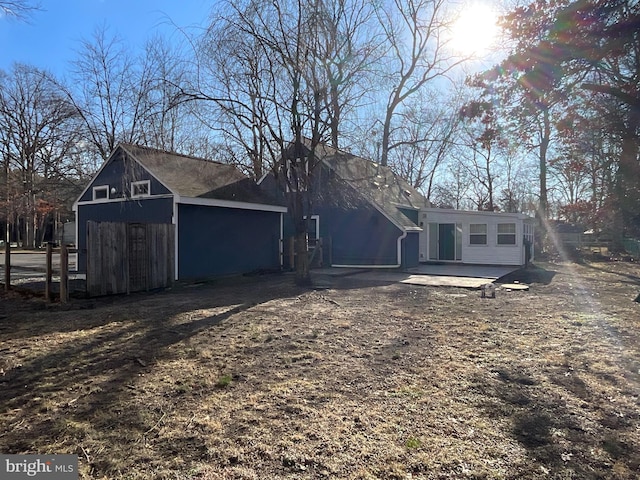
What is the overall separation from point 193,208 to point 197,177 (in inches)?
69.5

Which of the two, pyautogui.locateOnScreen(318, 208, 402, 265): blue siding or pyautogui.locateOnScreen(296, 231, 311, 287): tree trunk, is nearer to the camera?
pyautogui.locateOnScreen(296, 231, 311, 287): tree trunk

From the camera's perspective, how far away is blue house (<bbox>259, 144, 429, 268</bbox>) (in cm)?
1586

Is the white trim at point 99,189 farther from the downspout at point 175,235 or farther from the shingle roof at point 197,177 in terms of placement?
the downspout at point 175,235

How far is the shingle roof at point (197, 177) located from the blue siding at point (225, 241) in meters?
0.49

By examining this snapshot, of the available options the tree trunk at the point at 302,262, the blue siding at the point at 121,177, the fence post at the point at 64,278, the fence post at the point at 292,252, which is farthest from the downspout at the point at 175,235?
the fence post at the point at 292,252

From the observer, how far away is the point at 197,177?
13.9 metres

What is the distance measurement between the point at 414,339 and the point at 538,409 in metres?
2.25

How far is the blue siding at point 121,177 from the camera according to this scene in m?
12.8

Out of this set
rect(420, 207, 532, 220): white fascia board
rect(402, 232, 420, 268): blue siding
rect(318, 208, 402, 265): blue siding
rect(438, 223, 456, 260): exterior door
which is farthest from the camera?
rect(438, 223, 456, 260): exterior door

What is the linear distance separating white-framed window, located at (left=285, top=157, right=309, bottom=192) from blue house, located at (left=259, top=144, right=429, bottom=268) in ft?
9.24

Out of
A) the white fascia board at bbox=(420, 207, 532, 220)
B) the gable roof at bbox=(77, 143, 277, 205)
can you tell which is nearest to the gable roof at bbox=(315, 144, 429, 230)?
the white fascia board at bbox=(420, 207, 532, 220)

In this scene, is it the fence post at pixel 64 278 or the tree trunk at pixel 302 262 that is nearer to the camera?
the fence post at pixel 64 278

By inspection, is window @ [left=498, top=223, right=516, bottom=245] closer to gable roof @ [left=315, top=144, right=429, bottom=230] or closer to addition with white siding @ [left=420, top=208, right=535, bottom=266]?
addition with white siding @ [left=420, top=208, right=535, bottom=266]

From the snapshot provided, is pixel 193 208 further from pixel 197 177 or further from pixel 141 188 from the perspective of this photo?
pixel 141 188
